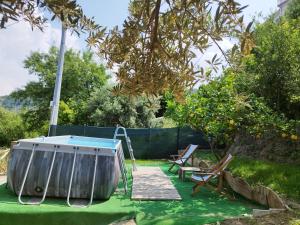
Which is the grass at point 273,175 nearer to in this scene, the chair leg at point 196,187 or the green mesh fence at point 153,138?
the chair leg at point 196,187

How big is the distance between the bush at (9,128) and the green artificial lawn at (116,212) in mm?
15235

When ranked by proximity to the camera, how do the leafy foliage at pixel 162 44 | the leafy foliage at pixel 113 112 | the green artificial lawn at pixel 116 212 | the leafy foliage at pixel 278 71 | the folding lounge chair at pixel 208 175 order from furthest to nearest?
the leafy foliage at pixel 113 112 < the leafy foliage at pixel 278 71 < the folding lounge chair at pixel 208 175 < the green artificial lawn at pixel 116 212 < the leafy foliage at pixel 162 44

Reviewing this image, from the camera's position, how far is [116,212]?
19.7 feet

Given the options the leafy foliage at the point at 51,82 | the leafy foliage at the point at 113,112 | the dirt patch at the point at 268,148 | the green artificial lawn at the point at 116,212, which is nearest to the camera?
the green artificial lawn at the point at 116,212

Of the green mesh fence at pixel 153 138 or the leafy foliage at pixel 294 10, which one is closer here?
the leafy foliage at pixel 294 10

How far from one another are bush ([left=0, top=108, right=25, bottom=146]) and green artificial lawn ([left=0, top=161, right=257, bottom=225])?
1523cm

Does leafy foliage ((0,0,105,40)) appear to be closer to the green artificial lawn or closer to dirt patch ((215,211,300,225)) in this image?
dirt patch ((215,211,300,225))

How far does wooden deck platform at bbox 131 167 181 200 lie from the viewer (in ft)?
24.2

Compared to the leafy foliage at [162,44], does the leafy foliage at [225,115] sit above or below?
above

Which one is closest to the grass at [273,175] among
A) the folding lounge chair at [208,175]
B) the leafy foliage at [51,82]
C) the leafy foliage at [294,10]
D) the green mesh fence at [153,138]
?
the folding lounge chair at [208,175]

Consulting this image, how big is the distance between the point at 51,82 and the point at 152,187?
18.6 m

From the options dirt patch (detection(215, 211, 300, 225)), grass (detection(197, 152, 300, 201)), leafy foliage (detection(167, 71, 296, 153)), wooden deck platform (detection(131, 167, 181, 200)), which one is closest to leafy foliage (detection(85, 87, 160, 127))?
leafy foliage (detection(167, 71, 296, 153))

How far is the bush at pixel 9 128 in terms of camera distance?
69.3ft

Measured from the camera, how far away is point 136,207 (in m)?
6.44
